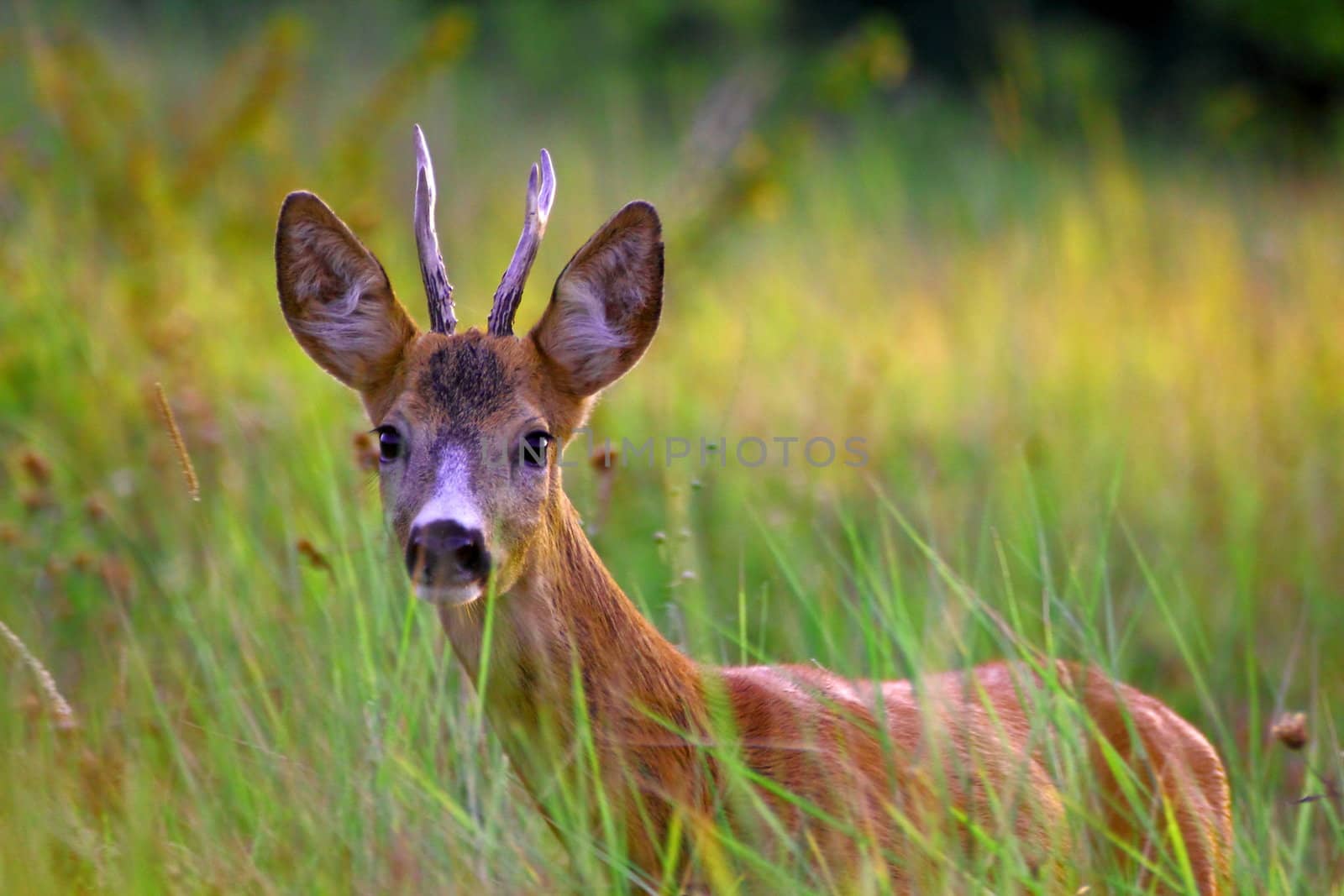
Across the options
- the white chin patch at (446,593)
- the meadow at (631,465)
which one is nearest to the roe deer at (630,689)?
the white chin patch at (446,593)

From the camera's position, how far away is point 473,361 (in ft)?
10.5

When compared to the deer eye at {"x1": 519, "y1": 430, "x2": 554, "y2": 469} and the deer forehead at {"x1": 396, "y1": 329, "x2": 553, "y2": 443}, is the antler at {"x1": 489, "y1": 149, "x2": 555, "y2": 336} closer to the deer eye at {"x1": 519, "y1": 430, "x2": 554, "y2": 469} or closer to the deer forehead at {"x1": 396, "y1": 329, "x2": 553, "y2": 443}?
the deer forehead at {"x1": 396, "y1": 329, "x2": 553, "y2": 443}

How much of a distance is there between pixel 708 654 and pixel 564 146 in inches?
281

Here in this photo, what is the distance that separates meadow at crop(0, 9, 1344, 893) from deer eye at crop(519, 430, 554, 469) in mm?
399

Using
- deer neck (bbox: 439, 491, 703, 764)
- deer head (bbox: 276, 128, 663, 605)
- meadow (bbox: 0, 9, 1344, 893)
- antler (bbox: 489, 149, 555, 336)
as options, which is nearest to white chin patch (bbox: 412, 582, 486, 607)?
deer head (bbox: 276, 128, 663, 605)

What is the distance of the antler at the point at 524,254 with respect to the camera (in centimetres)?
317

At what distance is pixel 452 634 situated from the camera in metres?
3.06

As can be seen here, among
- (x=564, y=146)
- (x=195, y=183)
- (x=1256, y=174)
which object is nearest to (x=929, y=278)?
(x=564, y=146)

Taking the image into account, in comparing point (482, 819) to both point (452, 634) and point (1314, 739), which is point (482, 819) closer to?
point (452, 634)

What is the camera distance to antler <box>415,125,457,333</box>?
10.5ft

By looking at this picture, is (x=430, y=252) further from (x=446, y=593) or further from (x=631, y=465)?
(x=631, y=465)

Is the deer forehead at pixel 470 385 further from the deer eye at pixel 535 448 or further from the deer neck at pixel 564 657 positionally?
the deer neck at pixel 564 657

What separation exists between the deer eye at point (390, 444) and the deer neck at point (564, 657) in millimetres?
345

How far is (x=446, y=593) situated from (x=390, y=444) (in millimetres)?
506
